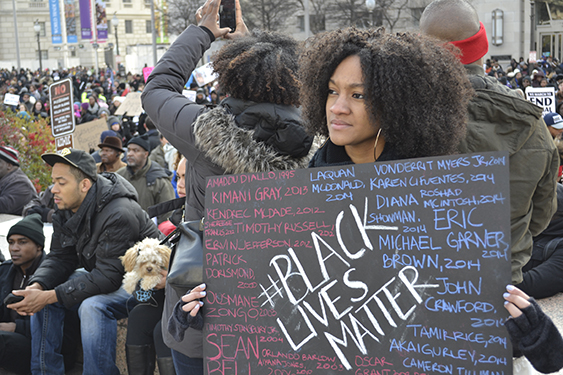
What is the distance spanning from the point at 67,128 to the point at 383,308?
6833mm

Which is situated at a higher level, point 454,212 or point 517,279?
point 454,212

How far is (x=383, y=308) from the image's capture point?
1.82 meters

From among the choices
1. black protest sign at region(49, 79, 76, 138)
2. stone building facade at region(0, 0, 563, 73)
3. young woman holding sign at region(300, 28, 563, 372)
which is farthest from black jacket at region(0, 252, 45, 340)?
stone building facade at region(0, 0, 563, 73)

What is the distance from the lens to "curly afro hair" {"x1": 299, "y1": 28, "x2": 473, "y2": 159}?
1.95 metres

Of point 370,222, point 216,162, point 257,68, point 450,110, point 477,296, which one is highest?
point 257,68

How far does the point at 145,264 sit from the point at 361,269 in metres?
2.04

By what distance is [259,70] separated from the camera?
7.80 ft

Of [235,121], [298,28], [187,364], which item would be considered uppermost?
[298,28]

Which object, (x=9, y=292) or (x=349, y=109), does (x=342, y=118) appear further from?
(x=9, y=292)

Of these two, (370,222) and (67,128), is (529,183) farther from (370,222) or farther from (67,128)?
(67,128)

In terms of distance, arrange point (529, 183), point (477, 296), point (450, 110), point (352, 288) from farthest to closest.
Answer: point (529, 183) → point (450, 110) → point (352, 288) → point (477, 296)

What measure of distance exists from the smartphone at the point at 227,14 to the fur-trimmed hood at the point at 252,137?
0.60m

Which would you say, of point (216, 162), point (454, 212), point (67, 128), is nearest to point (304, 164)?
Result: point (216, 162)

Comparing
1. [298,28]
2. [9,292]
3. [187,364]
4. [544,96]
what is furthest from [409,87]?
[298,28]
